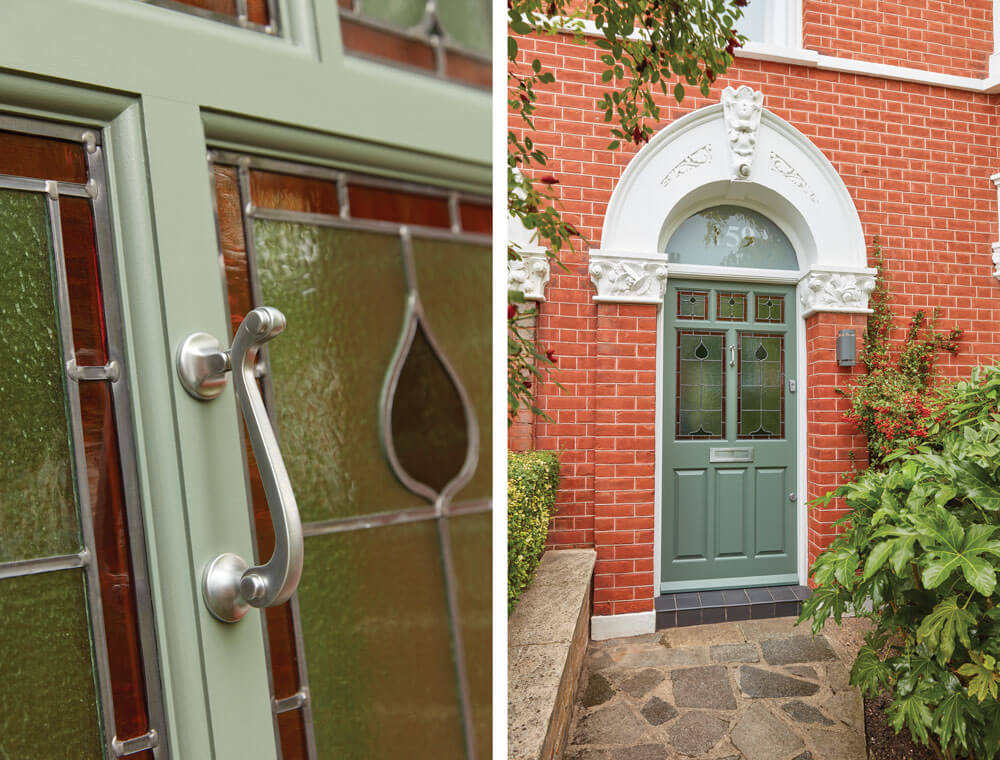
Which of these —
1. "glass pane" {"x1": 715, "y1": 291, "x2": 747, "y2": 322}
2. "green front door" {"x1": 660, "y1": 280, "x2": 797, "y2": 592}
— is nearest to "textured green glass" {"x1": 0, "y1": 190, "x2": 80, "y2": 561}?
"green front door" {"x1": 660, "y1": 280, "x2": 797, "y2": 592}

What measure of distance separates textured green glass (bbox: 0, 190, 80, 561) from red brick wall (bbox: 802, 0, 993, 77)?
4.26 meters

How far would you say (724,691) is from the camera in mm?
2721

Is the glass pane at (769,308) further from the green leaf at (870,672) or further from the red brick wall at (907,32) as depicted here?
the green leaf at (870,672)

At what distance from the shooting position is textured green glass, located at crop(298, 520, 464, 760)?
21.3 inches

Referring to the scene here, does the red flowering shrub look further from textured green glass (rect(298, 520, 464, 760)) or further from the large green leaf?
textured green glass (rect(298, 520, 464, 760))

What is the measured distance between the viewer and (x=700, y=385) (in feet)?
11.8

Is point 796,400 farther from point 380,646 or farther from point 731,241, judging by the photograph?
point 380,646

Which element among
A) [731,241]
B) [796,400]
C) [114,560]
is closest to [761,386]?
[796,400]

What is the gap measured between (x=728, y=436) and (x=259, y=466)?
3.59m

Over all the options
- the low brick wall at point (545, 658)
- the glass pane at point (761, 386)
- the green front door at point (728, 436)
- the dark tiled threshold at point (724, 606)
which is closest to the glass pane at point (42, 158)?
the low brick wall at point (545, 658)

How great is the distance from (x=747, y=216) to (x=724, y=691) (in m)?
2.69

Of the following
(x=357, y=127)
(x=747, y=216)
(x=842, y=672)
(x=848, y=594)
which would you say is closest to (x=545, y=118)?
(x=747, y=216)

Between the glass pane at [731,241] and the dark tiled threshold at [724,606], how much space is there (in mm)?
1994

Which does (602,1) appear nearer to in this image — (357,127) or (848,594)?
(357,127)
